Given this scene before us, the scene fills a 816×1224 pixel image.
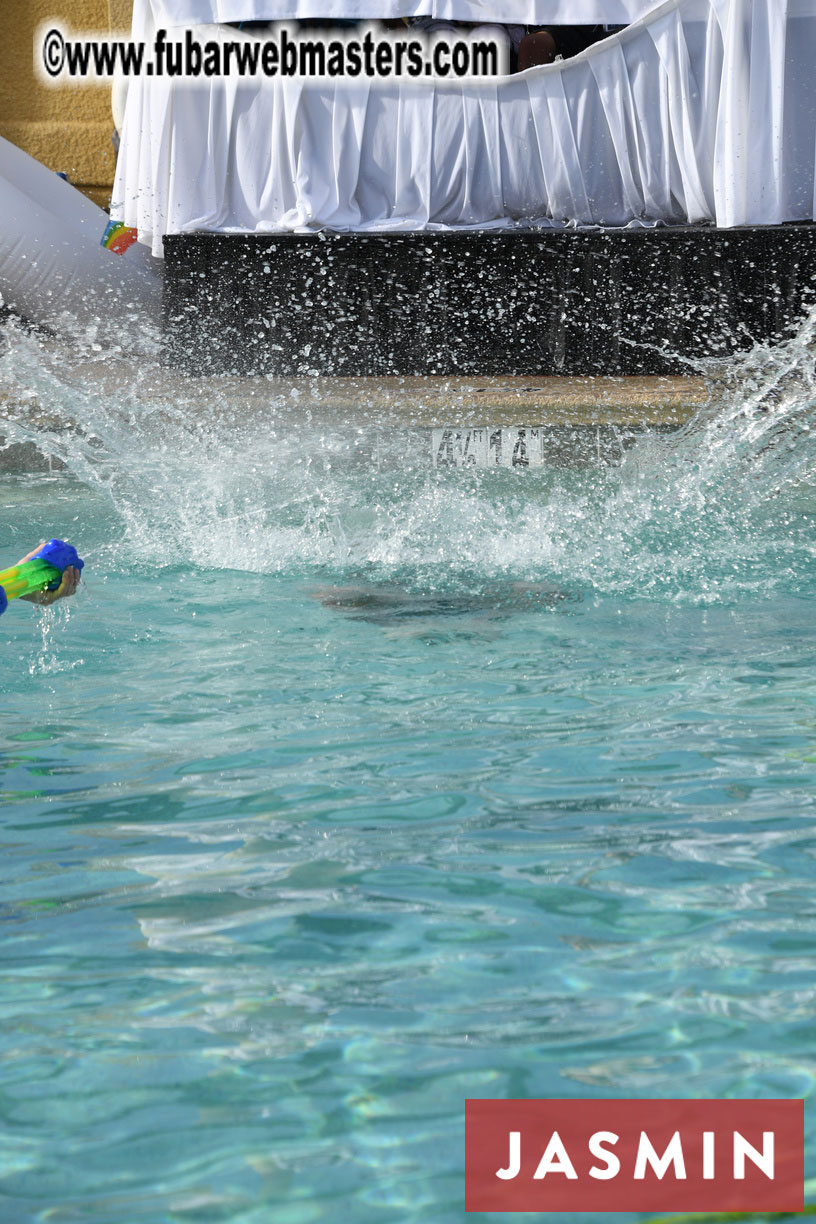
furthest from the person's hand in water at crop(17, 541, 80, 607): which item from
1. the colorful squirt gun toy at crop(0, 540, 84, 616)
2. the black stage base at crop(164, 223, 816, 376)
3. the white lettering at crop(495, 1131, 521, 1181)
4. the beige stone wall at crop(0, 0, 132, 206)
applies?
the beige stone wall at crop(0, 0, 132, 206)

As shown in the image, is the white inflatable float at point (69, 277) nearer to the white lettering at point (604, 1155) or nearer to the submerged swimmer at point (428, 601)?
the submerged swimmer at point (428, 601)

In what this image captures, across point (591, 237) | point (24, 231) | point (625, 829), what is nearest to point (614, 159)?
point (591, 237)

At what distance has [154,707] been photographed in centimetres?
326

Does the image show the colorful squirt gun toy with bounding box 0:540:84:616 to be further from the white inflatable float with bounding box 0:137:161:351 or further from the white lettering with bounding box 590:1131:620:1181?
the white inflatable float with bounding box 0:137:161:351

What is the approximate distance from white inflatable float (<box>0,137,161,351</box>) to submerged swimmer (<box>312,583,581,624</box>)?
12.5 feet

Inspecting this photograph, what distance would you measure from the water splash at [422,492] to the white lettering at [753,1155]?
253cm

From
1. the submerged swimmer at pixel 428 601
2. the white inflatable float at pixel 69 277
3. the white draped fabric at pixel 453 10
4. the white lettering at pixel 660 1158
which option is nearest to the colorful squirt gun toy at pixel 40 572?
the submerged swimmer at pixel 428 601

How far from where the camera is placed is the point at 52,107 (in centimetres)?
1025

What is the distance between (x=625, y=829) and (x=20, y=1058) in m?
1.11

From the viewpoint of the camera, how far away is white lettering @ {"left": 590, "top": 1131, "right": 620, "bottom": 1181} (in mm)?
1671

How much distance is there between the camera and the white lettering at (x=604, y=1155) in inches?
65.8

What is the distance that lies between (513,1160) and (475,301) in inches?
238

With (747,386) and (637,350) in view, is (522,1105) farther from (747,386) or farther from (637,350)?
(637,350)

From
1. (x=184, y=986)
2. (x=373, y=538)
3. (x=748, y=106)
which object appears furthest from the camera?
(x=748, y=106)
